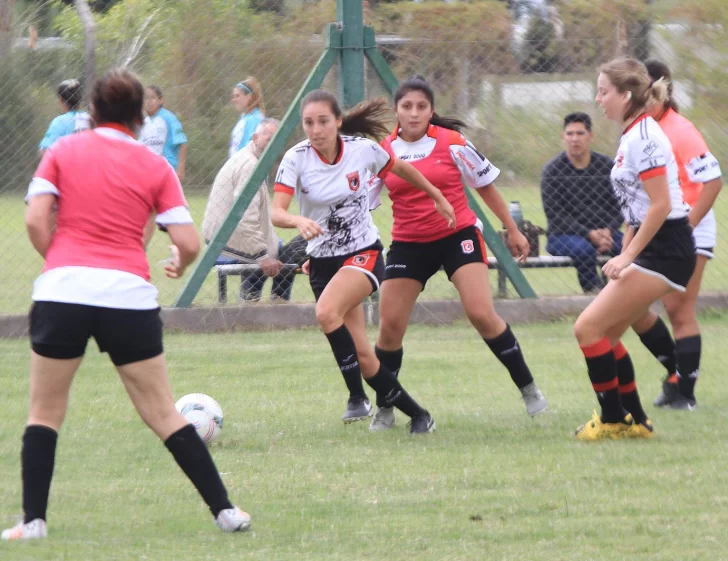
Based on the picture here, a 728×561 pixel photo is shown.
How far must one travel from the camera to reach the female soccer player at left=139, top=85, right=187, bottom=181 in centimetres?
1020

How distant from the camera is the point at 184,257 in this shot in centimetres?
446

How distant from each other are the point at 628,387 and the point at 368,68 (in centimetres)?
473

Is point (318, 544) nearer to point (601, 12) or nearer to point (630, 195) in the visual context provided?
point (630, 195)

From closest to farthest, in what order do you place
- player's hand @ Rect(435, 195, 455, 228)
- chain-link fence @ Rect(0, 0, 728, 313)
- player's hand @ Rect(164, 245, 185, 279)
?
player's hand @ Rect(164, 245, 185, 279)
player's hand @ Rect(435, 195, 455, 228)
chain-link fence @ Rect(0, 0, 728, 313)

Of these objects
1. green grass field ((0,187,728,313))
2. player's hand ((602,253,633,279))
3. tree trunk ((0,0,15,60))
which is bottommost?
green grass field ((0,187,728,313))

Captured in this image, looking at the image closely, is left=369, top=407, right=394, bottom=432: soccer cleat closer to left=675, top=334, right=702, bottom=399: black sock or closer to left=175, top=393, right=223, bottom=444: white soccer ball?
left=175, top=393, right=223, bottom=444: white soccer ball

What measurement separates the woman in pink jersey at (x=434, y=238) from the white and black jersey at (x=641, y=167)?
970mm

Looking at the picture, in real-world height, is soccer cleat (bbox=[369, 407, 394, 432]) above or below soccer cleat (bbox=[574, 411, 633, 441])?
below

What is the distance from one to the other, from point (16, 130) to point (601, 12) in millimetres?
5066

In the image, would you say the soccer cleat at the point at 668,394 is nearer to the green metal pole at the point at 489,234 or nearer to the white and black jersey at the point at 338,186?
the white and black jersey at the point at 338,186

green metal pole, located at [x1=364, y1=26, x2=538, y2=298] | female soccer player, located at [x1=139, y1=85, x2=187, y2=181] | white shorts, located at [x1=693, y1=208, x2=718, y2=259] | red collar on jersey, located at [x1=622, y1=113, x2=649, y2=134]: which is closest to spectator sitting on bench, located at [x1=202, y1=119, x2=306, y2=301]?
female soccer player, located at [x1=139, y1=85, x2=187, y2=181]

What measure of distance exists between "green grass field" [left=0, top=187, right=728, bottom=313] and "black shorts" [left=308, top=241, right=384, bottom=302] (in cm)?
362

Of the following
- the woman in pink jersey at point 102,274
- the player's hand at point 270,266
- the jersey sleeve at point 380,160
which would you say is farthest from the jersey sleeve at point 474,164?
the player's hand at point 270,266

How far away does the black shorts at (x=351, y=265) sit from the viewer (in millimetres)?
6577
